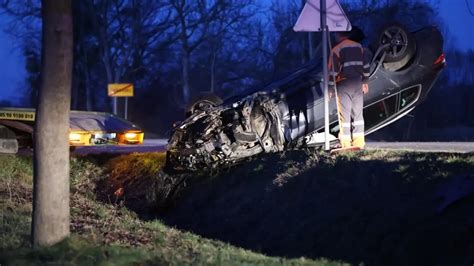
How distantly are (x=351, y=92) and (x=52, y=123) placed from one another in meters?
5.41

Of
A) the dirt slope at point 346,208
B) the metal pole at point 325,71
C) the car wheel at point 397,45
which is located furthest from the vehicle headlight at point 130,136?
the car wheel at point 397,45

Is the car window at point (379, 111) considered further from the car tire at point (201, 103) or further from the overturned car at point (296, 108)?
the car tire at point (201, 103)

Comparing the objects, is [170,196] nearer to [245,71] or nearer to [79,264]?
[79,264]

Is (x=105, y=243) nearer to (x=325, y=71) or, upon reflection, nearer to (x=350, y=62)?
(x=325, y=71)

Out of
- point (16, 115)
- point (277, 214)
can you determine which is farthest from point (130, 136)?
point (277, 214)

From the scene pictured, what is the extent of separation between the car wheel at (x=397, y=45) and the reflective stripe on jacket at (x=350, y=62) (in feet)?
2.32

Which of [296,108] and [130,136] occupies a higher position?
[296,108]

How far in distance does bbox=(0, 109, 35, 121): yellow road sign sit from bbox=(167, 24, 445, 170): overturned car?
3442 millimetres

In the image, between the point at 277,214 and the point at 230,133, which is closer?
the point at 277,214

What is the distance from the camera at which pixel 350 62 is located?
10.4 metres

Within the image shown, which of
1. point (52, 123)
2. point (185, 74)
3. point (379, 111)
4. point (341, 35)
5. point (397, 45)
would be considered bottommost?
point (185, 74)

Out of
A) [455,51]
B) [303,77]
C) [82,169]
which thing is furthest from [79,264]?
[455,51]

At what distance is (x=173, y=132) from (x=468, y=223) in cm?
525

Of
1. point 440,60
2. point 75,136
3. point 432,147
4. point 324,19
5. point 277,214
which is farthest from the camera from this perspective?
point 75,136
